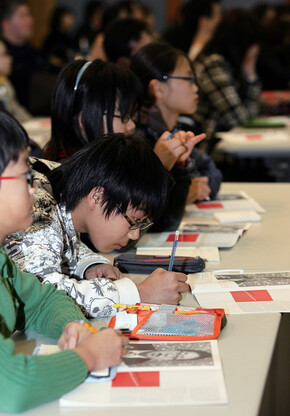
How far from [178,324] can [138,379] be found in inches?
9.7

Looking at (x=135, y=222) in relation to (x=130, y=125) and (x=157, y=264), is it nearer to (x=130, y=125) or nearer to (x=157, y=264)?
(x=157, y=264)

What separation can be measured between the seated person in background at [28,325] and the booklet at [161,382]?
1.2 inches

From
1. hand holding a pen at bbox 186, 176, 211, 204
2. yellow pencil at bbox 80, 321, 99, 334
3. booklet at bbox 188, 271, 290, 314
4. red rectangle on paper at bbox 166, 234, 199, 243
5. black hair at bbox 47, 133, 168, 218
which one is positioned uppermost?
black hair at bbox 47, 133, 168, 218

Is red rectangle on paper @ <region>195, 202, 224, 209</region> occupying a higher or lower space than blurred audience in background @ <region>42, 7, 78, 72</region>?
higher

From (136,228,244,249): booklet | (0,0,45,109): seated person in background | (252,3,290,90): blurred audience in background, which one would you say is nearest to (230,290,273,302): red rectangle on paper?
(136,228,244,249): booklet

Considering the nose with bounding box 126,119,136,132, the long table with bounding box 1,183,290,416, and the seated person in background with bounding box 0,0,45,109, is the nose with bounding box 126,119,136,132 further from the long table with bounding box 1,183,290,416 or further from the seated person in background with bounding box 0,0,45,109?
the seated person in background with bounding box 0,0,45,109


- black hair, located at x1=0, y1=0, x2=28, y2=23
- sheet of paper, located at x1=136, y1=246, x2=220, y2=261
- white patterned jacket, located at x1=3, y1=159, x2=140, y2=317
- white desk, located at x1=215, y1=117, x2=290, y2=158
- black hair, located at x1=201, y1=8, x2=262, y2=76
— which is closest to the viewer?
white patterned jacket, located at x1=3, y1=159, x2=140, y2=317

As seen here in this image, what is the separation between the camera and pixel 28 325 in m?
1.31

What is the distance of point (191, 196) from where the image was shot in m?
2.47

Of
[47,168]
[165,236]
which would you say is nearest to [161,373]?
[47,168]

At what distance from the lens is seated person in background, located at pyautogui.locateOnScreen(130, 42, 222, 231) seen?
2490mm

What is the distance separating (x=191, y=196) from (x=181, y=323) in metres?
1.17

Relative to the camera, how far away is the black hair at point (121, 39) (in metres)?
3.79

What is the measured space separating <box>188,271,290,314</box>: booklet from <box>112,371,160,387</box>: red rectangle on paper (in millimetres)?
362
